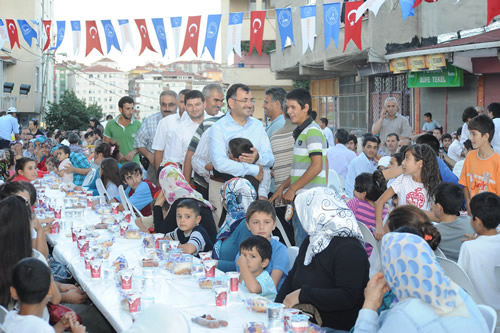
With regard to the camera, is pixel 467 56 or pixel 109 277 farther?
pixel 467 56

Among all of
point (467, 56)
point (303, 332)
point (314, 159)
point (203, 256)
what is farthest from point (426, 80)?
point (303, 332)

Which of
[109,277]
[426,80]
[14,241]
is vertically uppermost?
[426,80]

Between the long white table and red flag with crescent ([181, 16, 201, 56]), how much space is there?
9.41m

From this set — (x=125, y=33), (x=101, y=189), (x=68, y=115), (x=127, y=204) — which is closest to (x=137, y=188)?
(x=127, y=204)

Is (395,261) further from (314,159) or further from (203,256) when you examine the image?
(314,159)

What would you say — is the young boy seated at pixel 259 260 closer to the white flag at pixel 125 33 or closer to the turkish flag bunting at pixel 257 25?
the turkish flag bunting at pixel 257 25

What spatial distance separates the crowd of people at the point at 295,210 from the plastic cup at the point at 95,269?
0.26m

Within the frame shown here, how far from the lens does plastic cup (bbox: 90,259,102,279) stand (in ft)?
15.1

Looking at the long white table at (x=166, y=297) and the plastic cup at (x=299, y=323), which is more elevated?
the plastic cup at (x=299, y=323)

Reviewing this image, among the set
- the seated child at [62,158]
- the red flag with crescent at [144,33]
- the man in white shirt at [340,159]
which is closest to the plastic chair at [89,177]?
the seated child at [62,158]

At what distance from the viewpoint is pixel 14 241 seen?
404 centimetres

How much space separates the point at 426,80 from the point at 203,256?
12584 mm

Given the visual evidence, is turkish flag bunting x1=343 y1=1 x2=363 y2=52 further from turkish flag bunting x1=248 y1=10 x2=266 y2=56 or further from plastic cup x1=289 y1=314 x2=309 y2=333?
plastic cup x1=289 y1=314 x2=309 y2=333

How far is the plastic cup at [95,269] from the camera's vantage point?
4.61 m
